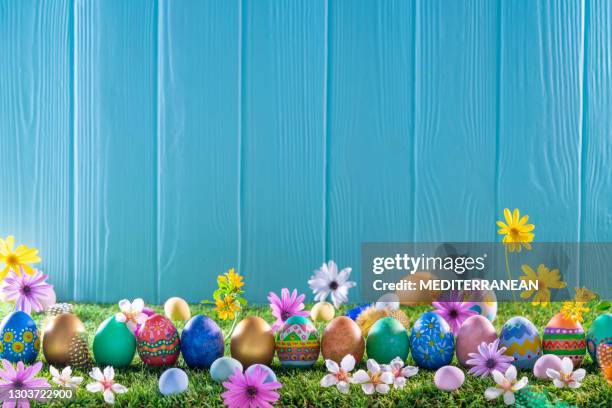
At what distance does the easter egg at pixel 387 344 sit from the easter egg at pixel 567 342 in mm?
268

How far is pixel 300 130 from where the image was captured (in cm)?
214

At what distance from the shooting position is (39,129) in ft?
7.18

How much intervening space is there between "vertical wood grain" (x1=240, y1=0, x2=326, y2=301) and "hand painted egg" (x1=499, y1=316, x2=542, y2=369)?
2.69ft

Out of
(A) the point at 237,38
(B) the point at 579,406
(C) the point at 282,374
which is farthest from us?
(A) the point at 237,38

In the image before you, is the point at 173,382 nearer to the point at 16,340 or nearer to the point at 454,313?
the point at 16,340

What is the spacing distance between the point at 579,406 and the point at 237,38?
4.44ft

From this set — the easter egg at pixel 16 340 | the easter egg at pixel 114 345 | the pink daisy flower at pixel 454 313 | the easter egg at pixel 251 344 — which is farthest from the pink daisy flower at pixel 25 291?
the pink daisy flower at pixel 454 313

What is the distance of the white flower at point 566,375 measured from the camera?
1.30m

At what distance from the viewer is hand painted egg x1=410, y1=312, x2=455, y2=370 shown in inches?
54.7

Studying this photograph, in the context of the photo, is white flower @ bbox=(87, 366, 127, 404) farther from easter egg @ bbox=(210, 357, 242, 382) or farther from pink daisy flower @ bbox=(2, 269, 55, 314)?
pink daisy flower @ bbox=(2, 269, 55, 314)

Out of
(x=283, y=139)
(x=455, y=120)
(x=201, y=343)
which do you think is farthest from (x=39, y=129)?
(x=455, y=120)

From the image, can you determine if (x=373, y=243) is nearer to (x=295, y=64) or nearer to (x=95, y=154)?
(x=295, y=64)

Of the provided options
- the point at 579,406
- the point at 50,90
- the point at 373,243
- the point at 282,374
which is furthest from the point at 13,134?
the point at 579,406

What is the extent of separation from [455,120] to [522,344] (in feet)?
2.96
